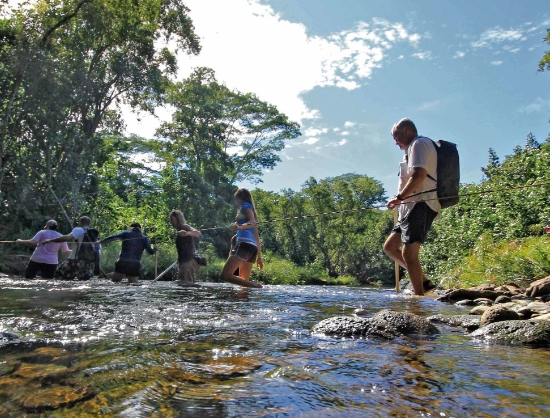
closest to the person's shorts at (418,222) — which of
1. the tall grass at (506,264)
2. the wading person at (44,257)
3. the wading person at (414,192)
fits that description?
the wading person at (414,192)

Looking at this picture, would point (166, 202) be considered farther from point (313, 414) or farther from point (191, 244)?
point (313, 414)

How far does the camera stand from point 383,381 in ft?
6.52

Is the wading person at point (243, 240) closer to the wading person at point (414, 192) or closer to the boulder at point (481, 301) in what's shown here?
the wading person at point (414, 192)

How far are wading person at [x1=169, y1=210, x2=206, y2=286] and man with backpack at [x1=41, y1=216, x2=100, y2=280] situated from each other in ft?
8.16

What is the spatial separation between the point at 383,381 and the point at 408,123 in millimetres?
3972

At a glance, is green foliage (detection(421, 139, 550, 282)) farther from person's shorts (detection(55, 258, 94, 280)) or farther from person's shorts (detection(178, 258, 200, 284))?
person's shorts (detection(55, 258, 94, 280))

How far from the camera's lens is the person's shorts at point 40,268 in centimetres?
963

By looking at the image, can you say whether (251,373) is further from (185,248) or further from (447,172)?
(185,248)

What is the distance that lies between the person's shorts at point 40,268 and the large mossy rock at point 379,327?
334 inches

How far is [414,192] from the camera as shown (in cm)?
502

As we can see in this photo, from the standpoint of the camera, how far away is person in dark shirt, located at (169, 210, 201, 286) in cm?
855

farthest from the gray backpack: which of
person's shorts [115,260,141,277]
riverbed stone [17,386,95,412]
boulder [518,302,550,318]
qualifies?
person's shorts [115,260,141,277]

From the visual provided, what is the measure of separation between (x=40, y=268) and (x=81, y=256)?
35.4 inches

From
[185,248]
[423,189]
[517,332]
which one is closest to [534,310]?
[517,332]
